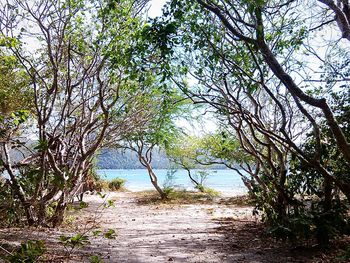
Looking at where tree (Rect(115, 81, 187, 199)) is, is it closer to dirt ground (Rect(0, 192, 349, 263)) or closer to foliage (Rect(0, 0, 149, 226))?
foliage (Rect(0, 0, 149, 226))

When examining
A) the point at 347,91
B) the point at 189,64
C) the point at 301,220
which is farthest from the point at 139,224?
the point at 347,91

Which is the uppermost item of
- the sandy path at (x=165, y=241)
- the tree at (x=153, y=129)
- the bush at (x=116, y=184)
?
the tree at (x=153, y=129)

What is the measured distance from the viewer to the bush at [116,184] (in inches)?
1008

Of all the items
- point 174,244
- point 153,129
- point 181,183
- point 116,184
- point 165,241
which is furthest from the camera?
point 181,183

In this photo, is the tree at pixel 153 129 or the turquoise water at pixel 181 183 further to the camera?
the turquoise water at pixel 181 183

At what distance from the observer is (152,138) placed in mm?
18844

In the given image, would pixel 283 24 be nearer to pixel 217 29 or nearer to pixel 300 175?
pixel 217 29

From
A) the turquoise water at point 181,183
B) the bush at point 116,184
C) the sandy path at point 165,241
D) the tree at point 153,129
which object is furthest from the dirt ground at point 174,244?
the bush at point 116,184

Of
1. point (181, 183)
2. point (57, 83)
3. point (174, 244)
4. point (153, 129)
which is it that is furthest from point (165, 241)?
point (181, 183)

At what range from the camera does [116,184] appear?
84.7ft

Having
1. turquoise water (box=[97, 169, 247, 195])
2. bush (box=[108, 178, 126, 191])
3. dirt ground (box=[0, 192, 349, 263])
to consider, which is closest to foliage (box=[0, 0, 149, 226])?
dirt ground (box=[0, 192, 349, 263])

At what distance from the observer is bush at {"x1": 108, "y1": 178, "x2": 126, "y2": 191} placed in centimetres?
2561

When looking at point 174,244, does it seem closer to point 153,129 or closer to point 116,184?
point 153,129

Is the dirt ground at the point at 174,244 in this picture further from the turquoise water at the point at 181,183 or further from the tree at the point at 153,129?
the turquoise water at the point at 181,183
